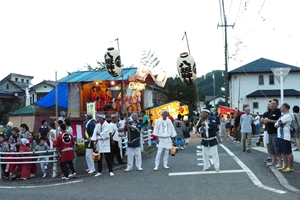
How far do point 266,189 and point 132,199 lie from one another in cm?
284

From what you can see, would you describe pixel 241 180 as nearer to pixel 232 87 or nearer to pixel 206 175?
pixel 206 175

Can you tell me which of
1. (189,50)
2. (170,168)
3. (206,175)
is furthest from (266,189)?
(189,50)

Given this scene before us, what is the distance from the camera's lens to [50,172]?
39.5ft

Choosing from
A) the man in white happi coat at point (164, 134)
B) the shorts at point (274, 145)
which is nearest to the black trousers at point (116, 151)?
the man in white happi coat at point (164, 134)

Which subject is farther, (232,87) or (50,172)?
(232,87)

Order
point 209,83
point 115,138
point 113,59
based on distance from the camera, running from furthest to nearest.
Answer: point 209,83
point 113,59
point 115,138

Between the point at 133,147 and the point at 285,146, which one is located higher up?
the point at 285,146

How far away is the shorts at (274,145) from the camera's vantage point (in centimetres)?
1002

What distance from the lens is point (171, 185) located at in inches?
339

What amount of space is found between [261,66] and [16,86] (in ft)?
121

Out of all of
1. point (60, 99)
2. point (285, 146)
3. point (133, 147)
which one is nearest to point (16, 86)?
point (60, 99)

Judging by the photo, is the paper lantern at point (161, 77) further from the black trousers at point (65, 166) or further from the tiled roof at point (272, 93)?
the tiled roof at point (272, 93)

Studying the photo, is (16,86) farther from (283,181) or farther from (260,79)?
(283,181)

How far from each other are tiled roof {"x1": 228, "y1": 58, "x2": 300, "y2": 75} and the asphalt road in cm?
3675
